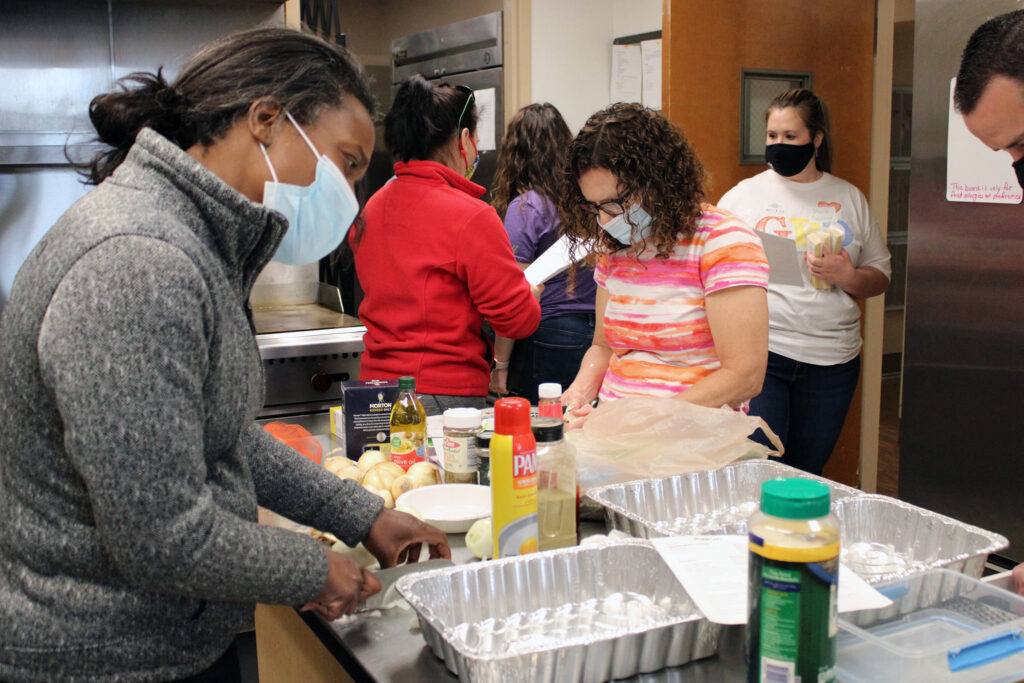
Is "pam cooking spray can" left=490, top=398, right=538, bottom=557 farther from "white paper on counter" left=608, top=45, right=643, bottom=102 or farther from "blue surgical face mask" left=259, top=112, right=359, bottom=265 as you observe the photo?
"white paper on counter" left=608, top=45, right=643, bottom=102

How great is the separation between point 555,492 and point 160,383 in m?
0.58

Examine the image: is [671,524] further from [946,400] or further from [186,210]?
[946,400]

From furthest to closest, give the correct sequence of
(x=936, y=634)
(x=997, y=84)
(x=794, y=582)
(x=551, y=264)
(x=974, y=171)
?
(x=974, y=171), (x=551, y=264), (x=997, y=84), (x=936, y=634), (x=794, y=582)

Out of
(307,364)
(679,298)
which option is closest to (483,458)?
(679,298)

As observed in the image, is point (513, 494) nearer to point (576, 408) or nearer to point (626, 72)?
point (576, 408)

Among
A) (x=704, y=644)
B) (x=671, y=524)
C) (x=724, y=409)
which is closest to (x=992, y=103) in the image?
(x=724, y=409)

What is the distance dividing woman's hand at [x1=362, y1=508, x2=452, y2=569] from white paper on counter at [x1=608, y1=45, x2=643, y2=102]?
332cm

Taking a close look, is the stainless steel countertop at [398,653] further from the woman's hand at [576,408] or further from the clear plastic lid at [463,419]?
the woman's hand at [576,408]

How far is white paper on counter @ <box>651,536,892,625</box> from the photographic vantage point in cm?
99

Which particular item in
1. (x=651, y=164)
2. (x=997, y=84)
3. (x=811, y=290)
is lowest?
(x=811, y=290)

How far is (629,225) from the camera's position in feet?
6.01

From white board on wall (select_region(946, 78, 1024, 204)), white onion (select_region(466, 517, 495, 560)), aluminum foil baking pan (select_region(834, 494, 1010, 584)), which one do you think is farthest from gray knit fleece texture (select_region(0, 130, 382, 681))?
white board on wall (select_region(946, 78, 1024, 204))

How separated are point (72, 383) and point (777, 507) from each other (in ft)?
2.11

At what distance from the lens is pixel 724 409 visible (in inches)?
66.8
